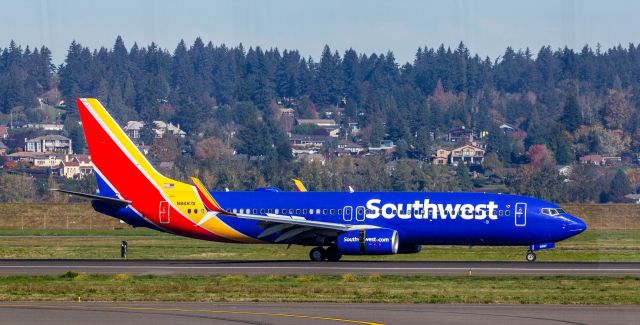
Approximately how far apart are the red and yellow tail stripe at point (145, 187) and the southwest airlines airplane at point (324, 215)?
0.04 metres

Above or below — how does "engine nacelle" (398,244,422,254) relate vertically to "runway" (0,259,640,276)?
above

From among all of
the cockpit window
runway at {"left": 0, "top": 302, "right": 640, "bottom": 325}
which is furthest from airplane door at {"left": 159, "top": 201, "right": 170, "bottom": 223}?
runway at {"left": 0, "top": 302, "right": 640, "bottom": 325}

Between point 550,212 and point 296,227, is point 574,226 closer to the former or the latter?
point 550,212

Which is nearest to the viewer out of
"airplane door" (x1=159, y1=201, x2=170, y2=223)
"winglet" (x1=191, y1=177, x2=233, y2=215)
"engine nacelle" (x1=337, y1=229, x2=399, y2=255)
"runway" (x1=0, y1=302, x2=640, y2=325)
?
"runway" (x1=0, y1=302, x2=640, y2=325)

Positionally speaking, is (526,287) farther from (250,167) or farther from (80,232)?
(250,167)

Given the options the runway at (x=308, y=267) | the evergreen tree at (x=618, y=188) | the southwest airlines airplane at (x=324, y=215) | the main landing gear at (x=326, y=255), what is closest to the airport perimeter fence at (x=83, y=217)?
the southwest airlines airplane at (x=324, y=215)

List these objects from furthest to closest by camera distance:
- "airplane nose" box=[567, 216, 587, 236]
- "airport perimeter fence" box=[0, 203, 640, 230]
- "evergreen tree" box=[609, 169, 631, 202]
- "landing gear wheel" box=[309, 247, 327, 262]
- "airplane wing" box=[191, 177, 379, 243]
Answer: "evergreen tree" box=[609, 169, 631, 202]
"airport perimeter fence" box=[0, 203, 640, 230]
"airplane nose" box=[567, 216, 587, 236]
"landing gear wheel" box=[309, 247, 327, 262]
"airplane wing" box=[191, 177, 379, 243]

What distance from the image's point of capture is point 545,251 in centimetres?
6344

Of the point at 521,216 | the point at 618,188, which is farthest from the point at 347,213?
the point at 618,188

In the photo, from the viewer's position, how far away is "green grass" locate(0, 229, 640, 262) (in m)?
59.3

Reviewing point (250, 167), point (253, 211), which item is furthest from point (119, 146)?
point (250, 167)

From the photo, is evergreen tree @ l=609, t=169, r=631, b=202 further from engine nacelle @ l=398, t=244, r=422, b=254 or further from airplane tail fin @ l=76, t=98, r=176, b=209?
airplane tail fin @ l=76, t=98, r=176, b=209

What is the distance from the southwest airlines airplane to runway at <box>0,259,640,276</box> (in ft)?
5.10

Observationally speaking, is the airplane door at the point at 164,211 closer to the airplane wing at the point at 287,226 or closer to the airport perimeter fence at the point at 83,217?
the airplane wing at the point at 287,226
